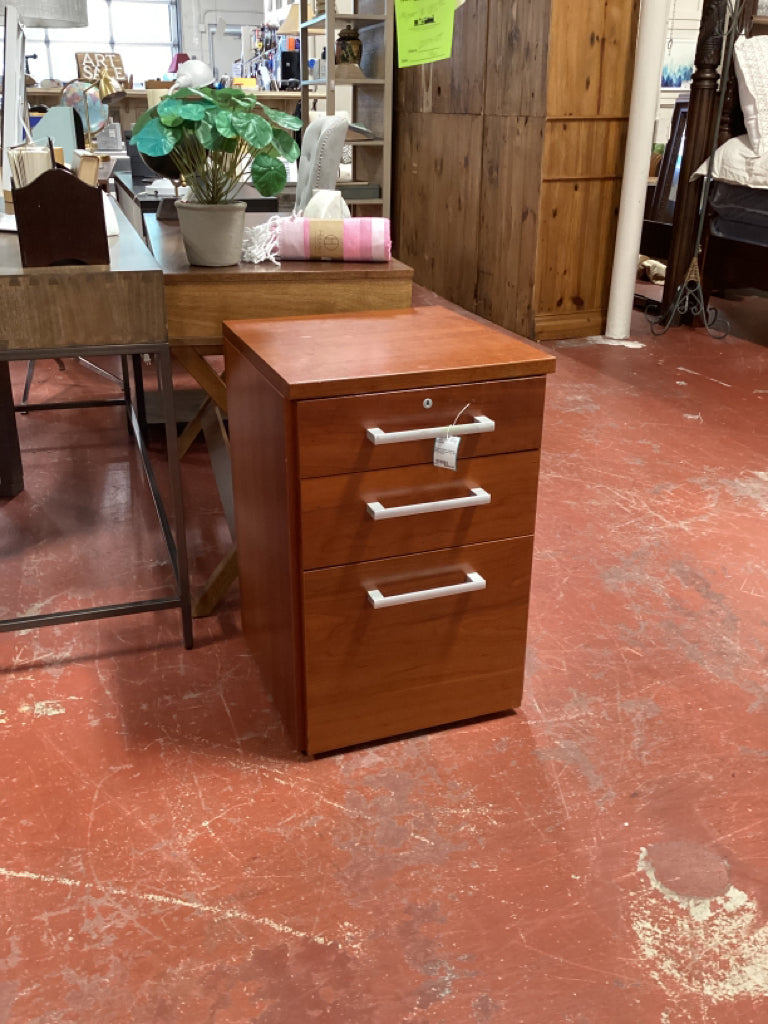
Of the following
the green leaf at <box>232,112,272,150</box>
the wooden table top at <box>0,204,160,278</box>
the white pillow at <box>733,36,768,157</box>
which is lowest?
the wooden table top at <box>0,204,160,278</box>

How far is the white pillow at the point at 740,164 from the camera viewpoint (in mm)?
3932

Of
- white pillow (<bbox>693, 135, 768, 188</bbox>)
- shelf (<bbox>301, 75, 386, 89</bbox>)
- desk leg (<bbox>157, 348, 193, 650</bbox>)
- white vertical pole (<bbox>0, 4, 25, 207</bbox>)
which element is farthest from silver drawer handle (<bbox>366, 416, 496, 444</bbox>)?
shelf (<bbox>301, 75, 386, 89</bbox>)

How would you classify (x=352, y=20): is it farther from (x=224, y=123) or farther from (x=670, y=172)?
(x=224, y=123)

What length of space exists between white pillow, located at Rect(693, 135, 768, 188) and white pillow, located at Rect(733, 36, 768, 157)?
1.7 inches

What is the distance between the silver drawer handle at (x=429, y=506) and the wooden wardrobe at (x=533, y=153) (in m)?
2.91

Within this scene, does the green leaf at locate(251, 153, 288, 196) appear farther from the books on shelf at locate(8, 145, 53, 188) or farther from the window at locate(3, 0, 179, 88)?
the window at locate(3, 0, 179, 88)

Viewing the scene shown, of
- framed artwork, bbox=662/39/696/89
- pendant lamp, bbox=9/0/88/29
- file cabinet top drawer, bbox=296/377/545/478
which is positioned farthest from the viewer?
framed artwork, bbox=662/39/696/89

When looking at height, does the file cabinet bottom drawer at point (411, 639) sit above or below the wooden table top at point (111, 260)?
below

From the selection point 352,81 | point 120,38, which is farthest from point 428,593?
point 120,38

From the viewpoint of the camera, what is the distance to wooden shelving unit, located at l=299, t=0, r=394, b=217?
16.2ft

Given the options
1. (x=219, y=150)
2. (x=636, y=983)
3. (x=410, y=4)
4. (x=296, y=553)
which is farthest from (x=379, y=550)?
(x=410, y=4)

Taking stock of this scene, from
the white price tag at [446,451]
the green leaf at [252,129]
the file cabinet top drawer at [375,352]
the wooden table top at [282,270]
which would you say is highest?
the green leaf at [252,129]

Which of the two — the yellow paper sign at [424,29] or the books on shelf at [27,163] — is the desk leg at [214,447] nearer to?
the books on shelf at [27,163]

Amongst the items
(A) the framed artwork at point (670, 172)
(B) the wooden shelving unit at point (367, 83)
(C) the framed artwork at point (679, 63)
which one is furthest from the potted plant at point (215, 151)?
(C) the framed artwork at point (679, 63)
